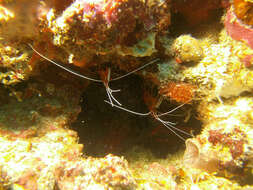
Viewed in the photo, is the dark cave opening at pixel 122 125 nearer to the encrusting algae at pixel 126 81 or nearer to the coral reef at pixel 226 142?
the encrusting algae at pixel 126 81

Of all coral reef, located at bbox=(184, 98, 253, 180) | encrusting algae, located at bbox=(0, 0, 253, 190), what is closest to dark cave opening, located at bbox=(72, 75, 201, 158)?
encrusting algae, located at bbox=(0, 0, 253, 190)

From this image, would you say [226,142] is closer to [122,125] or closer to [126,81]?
[126,81]

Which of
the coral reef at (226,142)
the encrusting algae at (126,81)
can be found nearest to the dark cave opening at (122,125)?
the encrusting algae at (126,81)

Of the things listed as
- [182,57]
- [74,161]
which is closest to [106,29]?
[182,57]

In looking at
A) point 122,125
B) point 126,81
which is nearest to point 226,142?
point 126,81

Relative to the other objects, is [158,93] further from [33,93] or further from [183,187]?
[33,93]

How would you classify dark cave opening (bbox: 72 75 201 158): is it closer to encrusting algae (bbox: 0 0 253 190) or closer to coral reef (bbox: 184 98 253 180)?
encrusting algae (bbox: 0 0 253 190)
